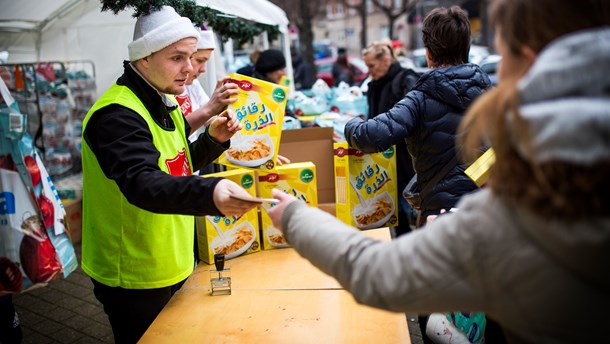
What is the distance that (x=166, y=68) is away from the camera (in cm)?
205

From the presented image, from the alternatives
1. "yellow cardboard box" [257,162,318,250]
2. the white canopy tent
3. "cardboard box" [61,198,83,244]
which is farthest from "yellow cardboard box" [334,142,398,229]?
"cardboard box" [61,198,83,244]

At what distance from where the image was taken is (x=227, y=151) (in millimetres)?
2629

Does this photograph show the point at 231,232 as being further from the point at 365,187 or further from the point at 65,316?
the point at 65,316

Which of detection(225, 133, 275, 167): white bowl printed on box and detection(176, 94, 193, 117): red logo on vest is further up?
detection(176, 94, 193, 117): red logo on vest

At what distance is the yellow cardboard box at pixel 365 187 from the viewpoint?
2824 mm

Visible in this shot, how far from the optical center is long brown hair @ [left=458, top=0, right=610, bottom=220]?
33.8 inches

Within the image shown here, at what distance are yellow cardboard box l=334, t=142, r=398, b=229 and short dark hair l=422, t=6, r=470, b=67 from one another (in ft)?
2.10

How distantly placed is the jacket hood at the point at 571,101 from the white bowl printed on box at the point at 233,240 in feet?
5.97

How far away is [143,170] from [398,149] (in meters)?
3.08

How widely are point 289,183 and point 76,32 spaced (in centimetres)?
417

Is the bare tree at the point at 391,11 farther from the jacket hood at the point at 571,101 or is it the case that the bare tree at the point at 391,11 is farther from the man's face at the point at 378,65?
the jacket hood at the point at 571,101

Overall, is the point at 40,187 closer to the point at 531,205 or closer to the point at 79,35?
the point at 531,205

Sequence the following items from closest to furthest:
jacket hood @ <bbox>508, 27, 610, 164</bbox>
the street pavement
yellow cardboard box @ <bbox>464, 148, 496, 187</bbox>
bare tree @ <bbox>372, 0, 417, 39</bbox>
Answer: jacket hood @ <bbox>508, 27, 610, 164</bbox>, yellow cardboard box @ <bbox>464, 148, 496, 187</bbox>, the street pavement, bare tree @ <bbox>372, 0, 417, 39</bbox>

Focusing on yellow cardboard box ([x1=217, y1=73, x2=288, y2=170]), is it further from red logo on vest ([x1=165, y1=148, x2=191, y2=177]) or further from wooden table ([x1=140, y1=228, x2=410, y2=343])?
wooden table ([x1=140, y1=228, x2=410, y2=343])
